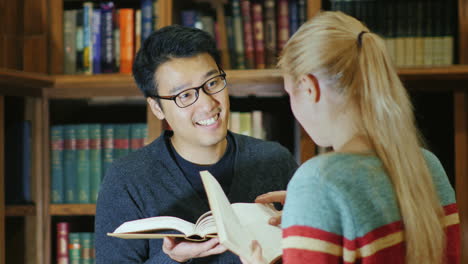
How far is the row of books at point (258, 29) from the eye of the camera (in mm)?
1965

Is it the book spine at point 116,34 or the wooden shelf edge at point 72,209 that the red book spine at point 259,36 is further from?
the wooden shelf edge at point 72,209

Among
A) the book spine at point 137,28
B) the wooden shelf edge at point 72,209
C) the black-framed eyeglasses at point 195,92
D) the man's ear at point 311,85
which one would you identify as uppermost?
the book spine at point 137,28

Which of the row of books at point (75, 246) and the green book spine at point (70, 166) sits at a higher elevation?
the green book spine at point (70, 166)

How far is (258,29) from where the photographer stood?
196 cm

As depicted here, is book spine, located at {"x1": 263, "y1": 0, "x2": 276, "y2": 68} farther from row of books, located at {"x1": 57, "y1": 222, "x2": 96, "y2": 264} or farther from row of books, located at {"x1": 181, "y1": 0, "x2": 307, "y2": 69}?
row of books, located at {"x1": 57, "y1": 222, "x2": 96, "y2": 264}

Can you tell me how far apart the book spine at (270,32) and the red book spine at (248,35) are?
0.19 feet

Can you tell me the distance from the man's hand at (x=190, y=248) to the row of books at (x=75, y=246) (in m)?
0.95

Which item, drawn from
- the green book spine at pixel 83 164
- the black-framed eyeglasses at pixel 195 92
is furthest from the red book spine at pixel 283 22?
the green book spine at pixel 83 164

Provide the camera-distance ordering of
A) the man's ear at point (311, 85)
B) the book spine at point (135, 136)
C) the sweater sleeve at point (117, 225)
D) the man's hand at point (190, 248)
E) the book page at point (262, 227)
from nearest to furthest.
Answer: the man's ear at point (311, 85), the book page at point (262, 227), the man's hand at point (190, 248), the sweater sleeve at point (117, 225), the book spine at point (135, 136)

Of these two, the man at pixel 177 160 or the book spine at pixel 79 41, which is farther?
the book spine at pixel 79 41

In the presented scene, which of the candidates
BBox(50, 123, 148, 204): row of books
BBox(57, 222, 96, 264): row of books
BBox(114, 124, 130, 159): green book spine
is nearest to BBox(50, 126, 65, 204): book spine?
BBox(50, 123, 148, 204): row of books

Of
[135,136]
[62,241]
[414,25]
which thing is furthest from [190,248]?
[414,25]

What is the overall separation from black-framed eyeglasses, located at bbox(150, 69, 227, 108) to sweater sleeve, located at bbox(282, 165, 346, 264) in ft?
2.30

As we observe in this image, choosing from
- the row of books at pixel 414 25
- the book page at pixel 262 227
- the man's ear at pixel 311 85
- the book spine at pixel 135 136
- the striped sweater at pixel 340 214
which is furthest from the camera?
the book spine at pixel 135 136
